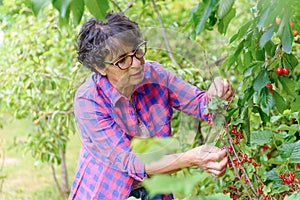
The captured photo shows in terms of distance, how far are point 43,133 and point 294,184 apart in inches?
111

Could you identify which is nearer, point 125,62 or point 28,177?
point 125,62

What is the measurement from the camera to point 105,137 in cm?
218

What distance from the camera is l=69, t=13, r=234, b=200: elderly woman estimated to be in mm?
2109

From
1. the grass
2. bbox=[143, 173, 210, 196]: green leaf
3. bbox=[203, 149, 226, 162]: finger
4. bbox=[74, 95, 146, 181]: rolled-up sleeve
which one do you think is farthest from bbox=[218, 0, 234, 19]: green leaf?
the grass

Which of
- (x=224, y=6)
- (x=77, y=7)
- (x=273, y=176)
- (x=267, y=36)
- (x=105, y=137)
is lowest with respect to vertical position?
(x=273, y=176)

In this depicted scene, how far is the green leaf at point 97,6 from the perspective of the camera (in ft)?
4.44

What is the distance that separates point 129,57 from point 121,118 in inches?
10.7

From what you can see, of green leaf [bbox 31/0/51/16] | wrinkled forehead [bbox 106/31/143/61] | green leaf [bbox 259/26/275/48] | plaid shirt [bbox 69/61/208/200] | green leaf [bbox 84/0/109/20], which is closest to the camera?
green leaf [bbox 31/0/51/16]

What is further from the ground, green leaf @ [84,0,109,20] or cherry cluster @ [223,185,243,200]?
green leaf @ [84,0,109,20]

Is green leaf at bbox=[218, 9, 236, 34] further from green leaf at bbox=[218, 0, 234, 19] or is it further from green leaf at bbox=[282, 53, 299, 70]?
green leaf at bbox=[218, 0, 234, 19]

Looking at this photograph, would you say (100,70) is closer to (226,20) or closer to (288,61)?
(226,20)

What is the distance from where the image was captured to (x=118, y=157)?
7.20 ft

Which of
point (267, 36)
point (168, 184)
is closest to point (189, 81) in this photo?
point (267, 36)

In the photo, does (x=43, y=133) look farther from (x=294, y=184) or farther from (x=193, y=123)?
(x=294, y=184)
